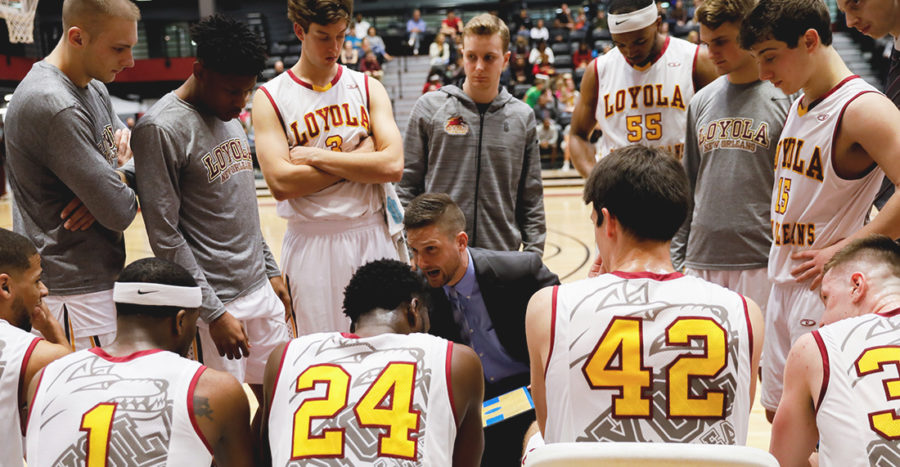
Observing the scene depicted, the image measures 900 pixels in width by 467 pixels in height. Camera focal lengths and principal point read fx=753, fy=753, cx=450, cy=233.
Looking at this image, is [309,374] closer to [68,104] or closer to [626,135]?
[68,104]

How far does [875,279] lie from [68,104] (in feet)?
9.00

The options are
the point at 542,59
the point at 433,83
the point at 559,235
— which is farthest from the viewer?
the point at 542,59

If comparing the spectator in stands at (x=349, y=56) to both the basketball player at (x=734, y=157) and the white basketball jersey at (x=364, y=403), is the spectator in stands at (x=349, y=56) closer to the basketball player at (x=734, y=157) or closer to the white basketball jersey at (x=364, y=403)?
the basketball player at (x=734, y=157)

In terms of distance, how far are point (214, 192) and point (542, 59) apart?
56.1 ft

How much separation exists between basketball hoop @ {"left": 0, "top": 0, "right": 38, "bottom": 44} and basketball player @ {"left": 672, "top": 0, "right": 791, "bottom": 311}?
535 centimetres

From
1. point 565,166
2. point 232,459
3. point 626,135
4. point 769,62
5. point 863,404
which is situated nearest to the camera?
point 863,404

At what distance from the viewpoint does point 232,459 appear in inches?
83.5

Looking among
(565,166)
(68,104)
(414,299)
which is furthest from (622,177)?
(565,166)

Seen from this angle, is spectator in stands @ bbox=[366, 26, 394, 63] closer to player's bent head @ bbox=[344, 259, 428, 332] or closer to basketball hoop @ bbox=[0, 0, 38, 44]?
basketball hoop @ bbox=[0, 0, 38, 44]

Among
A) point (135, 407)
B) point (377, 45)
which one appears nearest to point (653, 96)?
point (135, 407)

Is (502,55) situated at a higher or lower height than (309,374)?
higher

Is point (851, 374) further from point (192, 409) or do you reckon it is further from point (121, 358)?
point (121, 358)

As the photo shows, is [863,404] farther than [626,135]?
No

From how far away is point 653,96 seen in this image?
12.8 feet
